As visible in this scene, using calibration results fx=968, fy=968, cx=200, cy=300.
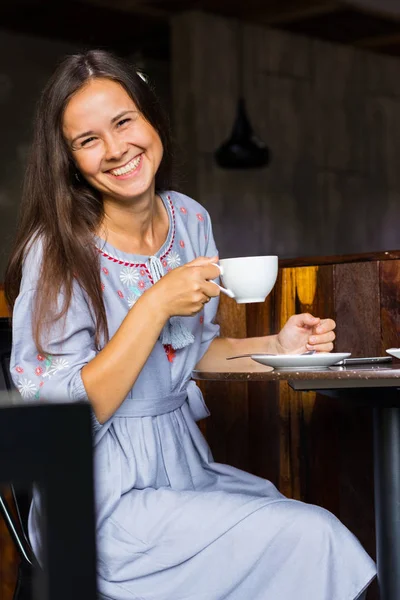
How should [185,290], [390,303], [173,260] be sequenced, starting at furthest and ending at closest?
[390,303] → [173,260] → [185,290]

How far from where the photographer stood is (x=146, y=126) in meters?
1.62

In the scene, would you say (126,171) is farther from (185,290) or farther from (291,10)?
(291,10)

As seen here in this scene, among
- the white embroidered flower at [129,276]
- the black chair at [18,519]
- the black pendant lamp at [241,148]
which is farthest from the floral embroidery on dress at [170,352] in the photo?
the black pendant lamp at [241,148]

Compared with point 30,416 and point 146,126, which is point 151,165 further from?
point 30,416

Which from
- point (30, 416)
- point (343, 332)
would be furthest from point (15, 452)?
point (343, 332)

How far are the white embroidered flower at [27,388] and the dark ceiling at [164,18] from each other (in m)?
5.49

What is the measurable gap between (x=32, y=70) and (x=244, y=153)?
1737mm

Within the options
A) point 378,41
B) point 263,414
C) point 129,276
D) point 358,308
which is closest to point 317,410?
point 263,414

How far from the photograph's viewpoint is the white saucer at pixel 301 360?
4.56 ft

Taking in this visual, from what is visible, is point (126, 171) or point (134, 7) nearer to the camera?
point (126, 171)

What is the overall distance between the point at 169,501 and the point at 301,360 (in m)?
Answer: 0.28

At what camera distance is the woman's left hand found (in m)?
1.58

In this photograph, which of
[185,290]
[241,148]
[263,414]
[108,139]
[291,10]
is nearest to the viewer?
[185,290]

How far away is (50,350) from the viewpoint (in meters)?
1.47
